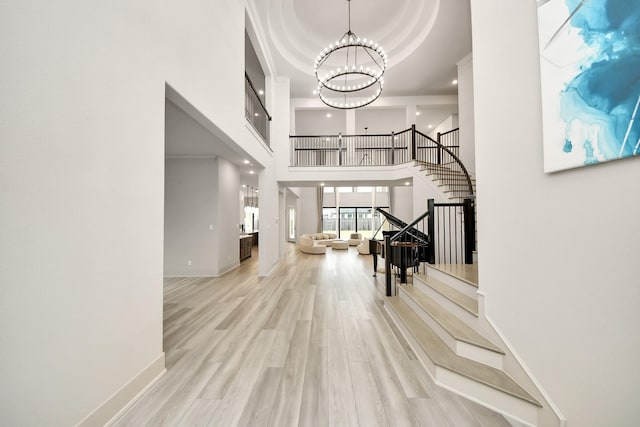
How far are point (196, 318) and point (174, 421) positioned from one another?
6.37 feet

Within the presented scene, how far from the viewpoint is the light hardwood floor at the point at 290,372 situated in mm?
1745

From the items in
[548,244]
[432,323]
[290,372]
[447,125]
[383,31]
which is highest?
[383,31]

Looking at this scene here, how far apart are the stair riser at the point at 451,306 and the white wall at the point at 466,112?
5248mm

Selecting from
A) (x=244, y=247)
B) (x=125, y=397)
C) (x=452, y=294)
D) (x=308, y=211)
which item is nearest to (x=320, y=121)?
(x=308, y=211)

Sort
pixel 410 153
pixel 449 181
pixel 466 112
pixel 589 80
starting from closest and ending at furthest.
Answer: pixel 589 80 → pixel 449 181 → pixel 466 112 → pixel 410 153

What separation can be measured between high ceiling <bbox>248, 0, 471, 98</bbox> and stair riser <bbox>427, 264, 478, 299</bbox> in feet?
20.1

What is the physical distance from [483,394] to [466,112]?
778 centimetres

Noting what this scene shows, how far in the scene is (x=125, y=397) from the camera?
177 centimetres

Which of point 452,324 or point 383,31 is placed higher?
point 383,31

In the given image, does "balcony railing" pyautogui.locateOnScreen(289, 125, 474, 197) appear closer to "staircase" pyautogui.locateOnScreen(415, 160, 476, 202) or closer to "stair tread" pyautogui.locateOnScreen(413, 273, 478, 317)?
"staircase" pyautogui.locateOnScreen(415, 160, 476, 202)

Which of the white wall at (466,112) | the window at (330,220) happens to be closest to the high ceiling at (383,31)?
the white wall at (466,112)

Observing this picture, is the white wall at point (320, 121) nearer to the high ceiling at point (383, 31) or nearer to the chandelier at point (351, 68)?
the chandelier at point (351, 68)

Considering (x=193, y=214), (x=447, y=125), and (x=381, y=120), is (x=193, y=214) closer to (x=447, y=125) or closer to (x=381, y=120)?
(x=381, y=120)

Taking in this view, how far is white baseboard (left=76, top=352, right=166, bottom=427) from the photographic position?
155cm
